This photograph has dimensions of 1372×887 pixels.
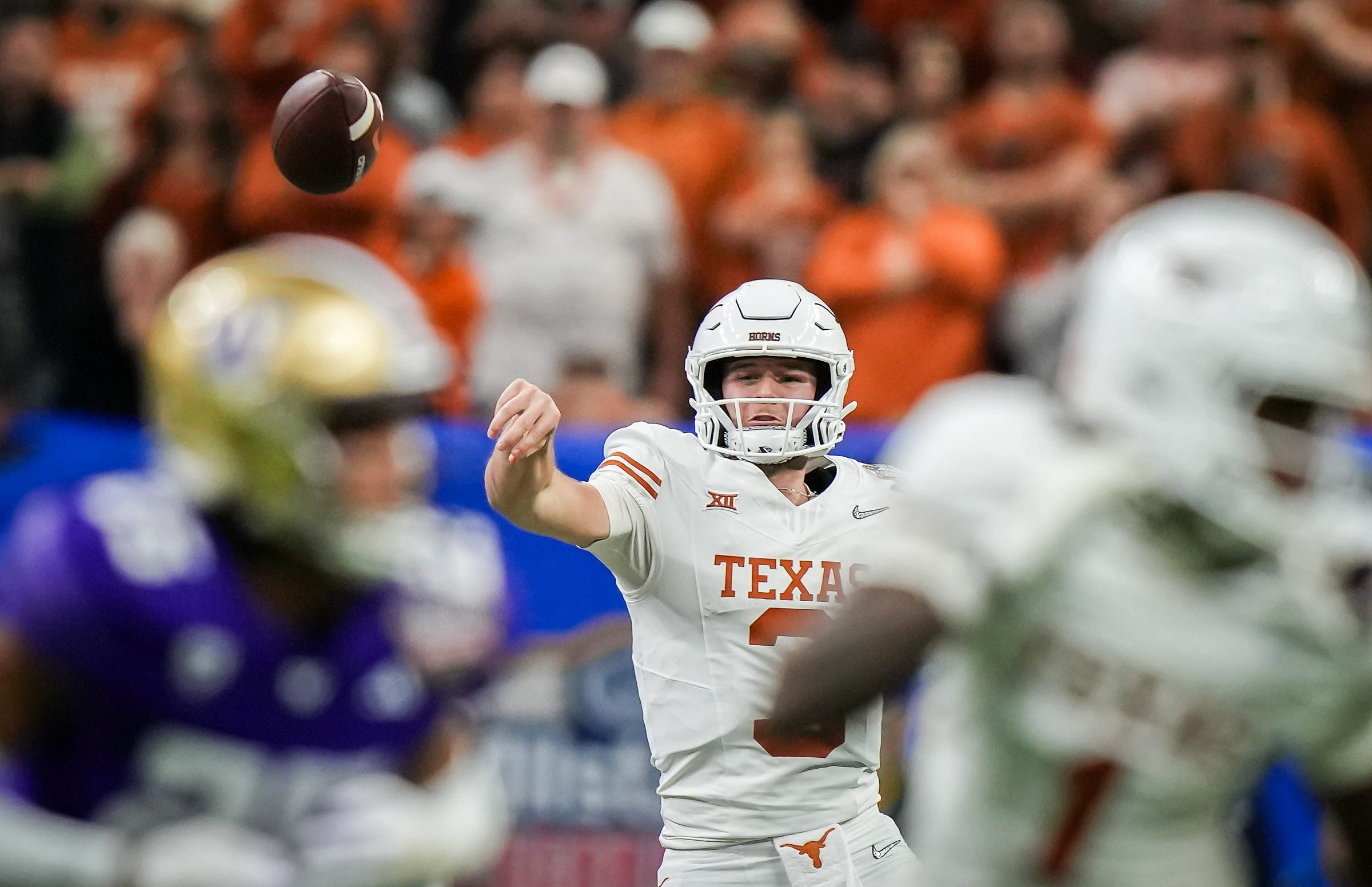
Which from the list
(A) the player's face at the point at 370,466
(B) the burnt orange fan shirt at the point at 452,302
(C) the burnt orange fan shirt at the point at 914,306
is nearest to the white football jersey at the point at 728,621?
(A) the player's face at the point at 370,466

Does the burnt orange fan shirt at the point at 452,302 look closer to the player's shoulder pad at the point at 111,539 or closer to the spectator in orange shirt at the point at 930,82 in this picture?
the spectator in orange shirt at the point at 930,82

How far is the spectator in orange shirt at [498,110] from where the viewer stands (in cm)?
827

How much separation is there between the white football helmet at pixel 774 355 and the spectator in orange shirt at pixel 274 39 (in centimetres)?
408

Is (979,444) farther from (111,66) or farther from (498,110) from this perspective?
(111,66)

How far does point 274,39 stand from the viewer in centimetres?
845

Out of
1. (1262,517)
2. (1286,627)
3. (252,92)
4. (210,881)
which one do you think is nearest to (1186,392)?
(1262,517)

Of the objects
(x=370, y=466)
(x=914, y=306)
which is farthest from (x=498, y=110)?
(x=370, y=466)

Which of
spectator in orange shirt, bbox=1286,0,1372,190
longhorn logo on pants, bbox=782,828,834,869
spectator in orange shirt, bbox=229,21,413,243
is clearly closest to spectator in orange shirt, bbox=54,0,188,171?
spectator in orange shirt, bbox=229,21,413,243

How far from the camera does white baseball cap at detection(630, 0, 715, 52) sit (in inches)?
332

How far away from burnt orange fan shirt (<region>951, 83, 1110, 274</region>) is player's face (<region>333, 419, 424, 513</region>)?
17.6 ft

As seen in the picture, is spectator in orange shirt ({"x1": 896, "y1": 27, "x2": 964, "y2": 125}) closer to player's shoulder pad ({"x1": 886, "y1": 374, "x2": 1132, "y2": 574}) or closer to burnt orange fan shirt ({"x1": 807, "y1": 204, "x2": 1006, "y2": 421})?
burnt orange fan shirt ({"x1": 807, "y1": 204, "x2": 1006, "y2": 421})

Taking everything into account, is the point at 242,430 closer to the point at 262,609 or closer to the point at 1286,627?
the point at 262,609

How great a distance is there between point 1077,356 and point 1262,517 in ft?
1.15

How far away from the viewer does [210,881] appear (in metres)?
2.63
